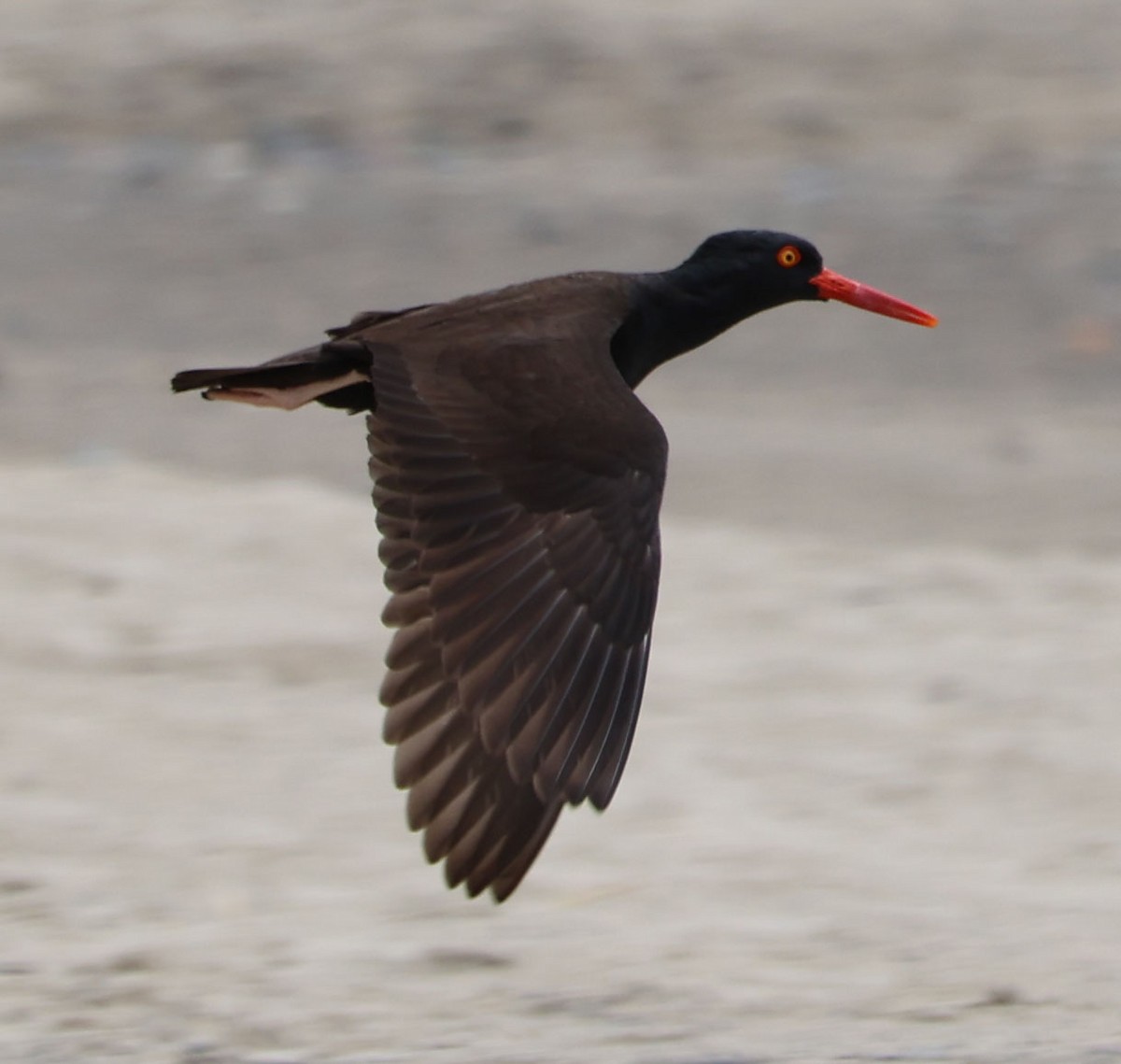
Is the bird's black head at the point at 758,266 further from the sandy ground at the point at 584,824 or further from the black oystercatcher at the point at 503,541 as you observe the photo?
the sandy ground at the point at 584,824

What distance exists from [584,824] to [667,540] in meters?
3.14

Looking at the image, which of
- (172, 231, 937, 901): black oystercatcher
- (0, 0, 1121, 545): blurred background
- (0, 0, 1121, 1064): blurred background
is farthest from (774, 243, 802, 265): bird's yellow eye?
(0, 0, 1121, 545): blurred background

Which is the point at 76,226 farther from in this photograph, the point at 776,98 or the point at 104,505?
the point at 104,505

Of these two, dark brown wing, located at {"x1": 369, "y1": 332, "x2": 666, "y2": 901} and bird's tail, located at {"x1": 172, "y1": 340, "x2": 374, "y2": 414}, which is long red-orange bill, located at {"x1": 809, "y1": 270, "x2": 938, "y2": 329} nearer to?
dark brown wing, located at {"x1": 369, "y1": 332, "x2": 666, "y2": 901}

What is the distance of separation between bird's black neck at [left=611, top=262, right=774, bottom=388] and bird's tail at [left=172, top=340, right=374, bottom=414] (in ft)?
2.15

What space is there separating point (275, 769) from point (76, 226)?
8.38 metres

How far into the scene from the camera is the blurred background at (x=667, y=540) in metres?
5.66

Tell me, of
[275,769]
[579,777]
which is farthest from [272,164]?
[579,777]

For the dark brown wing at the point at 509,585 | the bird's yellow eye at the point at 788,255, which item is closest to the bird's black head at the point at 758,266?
the bird's yellow eye at the point at 788,255

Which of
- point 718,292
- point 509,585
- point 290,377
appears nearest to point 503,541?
point 509,585

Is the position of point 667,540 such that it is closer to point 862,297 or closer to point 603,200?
point 862,297

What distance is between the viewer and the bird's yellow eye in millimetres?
6375

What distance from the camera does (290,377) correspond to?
5.61m

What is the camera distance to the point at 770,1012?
5.42m
